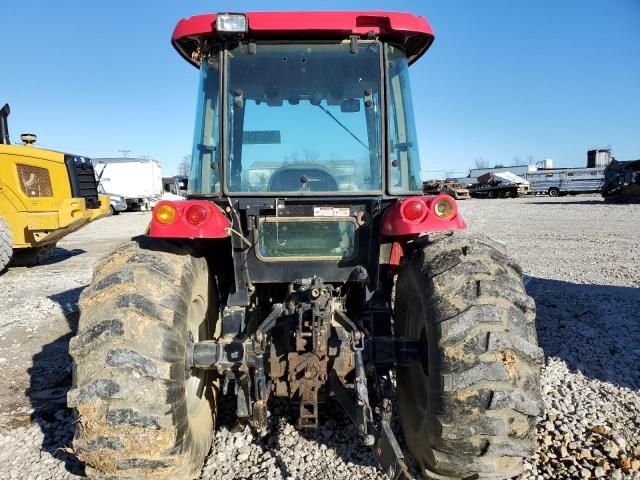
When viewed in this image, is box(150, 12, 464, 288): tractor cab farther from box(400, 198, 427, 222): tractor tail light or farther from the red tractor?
box(400, 198, 427, 222): tractor tail light

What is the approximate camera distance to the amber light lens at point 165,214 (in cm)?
276

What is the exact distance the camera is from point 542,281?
7.54 m

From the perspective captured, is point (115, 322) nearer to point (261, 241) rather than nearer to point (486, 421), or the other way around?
point (261, 241)

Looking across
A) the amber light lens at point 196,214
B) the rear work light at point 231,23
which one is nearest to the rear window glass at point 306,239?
the amber light lens at point 196,214

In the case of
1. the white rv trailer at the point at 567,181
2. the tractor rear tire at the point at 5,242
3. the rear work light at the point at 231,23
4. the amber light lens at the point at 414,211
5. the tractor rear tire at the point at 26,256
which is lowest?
the tractor rear tire at the point at 26,256

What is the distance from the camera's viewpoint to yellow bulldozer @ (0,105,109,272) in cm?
875

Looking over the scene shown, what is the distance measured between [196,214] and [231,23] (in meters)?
1.13

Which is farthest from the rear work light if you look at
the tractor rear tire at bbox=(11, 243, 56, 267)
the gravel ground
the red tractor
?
the tractor rear tire at bbox=(11, 243, 56, 267)

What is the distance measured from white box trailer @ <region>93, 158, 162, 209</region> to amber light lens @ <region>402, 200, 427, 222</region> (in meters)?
29.5

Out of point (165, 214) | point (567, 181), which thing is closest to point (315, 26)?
point (165, 214)

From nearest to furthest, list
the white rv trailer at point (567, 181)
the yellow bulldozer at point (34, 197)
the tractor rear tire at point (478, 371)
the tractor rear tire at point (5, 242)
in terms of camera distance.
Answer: the tractor rear tire at point (478, 371), the tractor rear tire at point (5, 242), the yellow bulldozer at point (34, 197), the white rv trailer at point (567, 181)

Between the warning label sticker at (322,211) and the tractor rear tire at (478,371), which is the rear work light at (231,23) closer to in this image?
the warning label sticker at (322,211)

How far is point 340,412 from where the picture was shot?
360cm

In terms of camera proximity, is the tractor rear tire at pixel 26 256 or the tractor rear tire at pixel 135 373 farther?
the tractor rear tire at pixel 26 256
